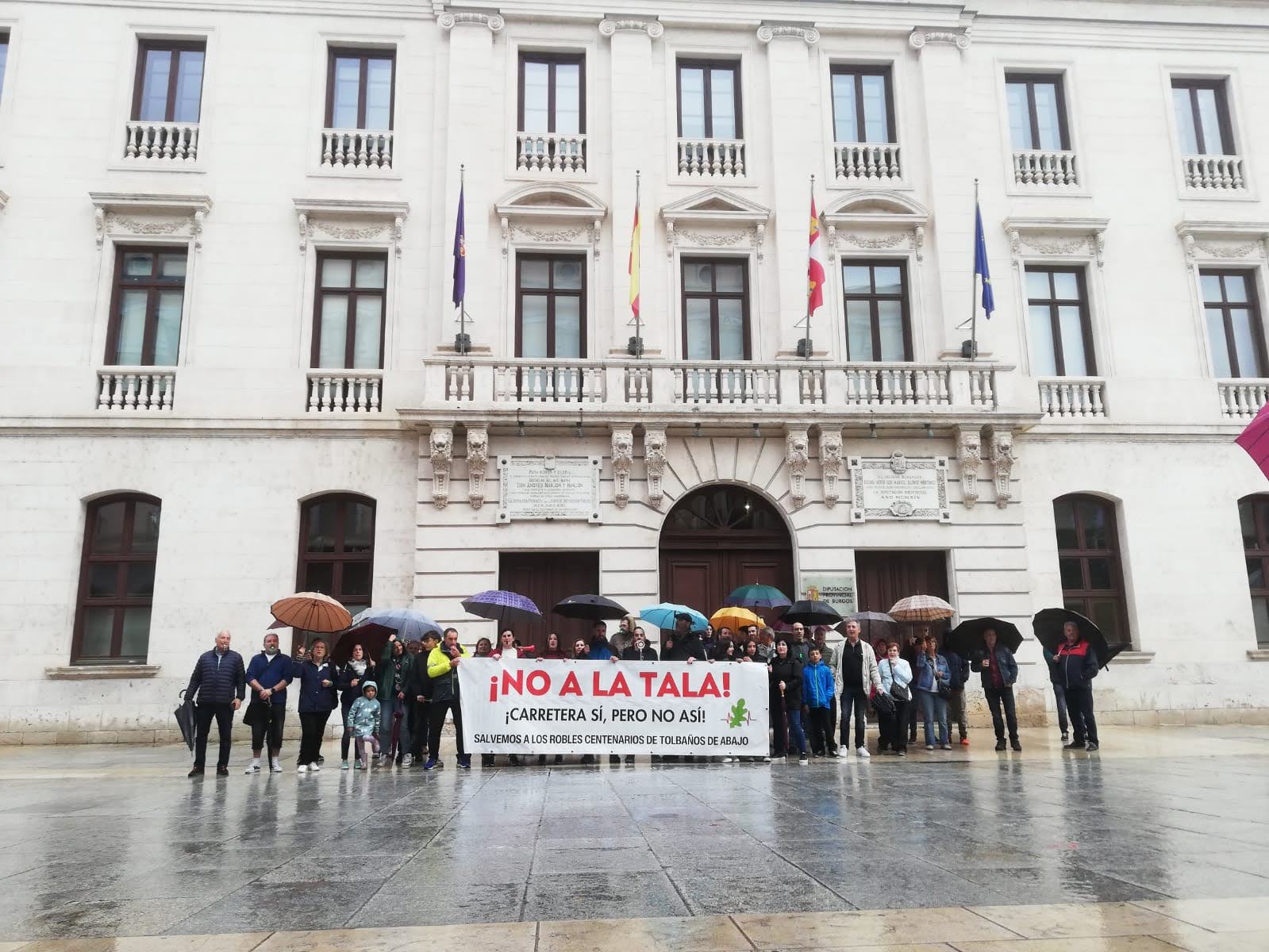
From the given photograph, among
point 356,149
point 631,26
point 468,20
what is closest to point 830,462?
point 631,26

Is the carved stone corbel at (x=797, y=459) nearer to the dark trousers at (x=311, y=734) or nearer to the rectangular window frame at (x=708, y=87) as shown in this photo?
the rectangular window frame at (x=708, y=87)

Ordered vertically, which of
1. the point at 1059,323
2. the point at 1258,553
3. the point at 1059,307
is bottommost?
the point at 1258,553

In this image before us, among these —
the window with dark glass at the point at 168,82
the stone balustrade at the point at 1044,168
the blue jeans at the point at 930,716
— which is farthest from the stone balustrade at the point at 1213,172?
the window with dark glass at the point at 168,82

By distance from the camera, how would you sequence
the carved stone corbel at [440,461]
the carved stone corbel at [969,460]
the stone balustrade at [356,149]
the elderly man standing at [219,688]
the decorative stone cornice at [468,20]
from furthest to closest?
the decorative stone cornice at [468,20] < the stone balustrade at [356,149] < the carved stone corbel at [969,460] < the carved stone corbel at [440,461] < the elderly man standing at [219,688]

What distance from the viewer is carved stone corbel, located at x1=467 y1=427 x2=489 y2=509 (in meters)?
17.2

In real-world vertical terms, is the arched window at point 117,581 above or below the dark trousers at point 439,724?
above

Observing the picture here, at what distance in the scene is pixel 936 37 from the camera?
20.4 m

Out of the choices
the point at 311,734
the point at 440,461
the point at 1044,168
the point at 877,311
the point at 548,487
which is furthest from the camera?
the point at 1044,168

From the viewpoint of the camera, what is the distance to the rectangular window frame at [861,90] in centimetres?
2041

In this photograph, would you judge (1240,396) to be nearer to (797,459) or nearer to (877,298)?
(877,298)

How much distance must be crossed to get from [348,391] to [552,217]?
5567 millimetres

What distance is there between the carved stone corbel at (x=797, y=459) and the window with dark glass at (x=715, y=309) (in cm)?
242

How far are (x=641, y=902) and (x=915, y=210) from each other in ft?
58.5

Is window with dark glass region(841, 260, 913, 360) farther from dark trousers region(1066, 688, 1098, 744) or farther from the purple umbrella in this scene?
the purple umbrella
